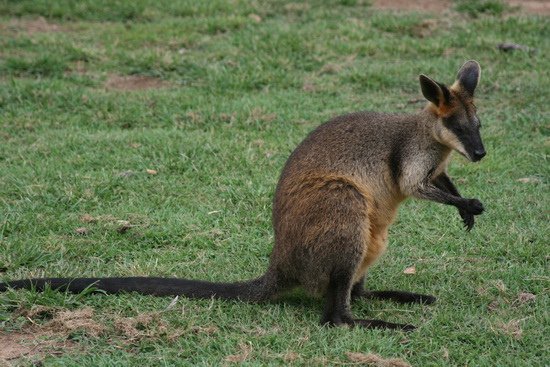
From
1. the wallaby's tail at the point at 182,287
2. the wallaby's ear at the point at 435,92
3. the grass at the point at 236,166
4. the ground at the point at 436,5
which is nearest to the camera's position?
the grass at the point at 236,166

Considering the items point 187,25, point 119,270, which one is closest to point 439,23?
point 187,25

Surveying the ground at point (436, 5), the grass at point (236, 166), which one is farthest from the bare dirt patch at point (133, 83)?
the ground at point (436, 5)

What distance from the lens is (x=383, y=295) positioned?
487 cm

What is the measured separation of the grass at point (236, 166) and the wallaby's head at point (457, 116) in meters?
0.82

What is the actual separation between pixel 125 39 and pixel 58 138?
2.75 meters

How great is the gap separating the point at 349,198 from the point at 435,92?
2.69ft

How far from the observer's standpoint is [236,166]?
22.1 feet

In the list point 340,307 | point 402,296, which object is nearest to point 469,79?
point 402,296

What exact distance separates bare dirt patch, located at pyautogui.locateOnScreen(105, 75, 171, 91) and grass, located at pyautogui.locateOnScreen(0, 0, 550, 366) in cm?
9

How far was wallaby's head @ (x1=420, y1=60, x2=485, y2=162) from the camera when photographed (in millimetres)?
4660

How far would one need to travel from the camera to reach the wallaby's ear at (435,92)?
4.66 meters

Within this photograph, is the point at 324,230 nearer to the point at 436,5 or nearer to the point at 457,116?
the point at 457,116

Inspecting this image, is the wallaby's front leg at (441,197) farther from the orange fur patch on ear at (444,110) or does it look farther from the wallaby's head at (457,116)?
the orange fur patch on ear at (444,110)

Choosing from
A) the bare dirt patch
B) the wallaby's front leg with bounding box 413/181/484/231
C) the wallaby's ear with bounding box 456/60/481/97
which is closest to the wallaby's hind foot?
the wallaby's front leg with bounding box 413/181/484/231
